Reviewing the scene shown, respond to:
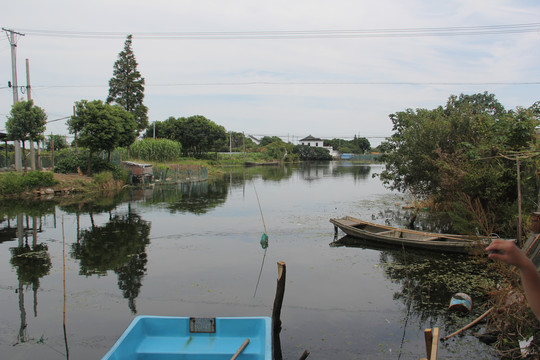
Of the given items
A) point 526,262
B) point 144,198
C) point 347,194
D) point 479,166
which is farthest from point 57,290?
point 347,194

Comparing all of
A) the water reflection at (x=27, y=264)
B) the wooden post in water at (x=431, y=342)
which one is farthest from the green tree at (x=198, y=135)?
the wooden post in water at (x=431, y=342)

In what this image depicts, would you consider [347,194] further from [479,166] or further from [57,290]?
[57,290]

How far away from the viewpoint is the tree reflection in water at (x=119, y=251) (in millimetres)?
11633

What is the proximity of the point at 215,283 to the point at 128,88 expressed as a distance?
4043 cm

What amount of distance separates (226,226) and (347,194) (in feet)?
50.5

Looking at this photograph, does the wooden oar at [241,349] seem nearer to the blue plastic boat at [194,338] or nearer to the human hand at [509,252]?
the blue plastic boat at [194,338]

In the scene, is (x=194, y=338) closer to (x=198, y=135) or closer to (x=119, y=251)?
(x=119, y=251)

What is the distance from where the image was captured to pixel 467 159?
15.5 m

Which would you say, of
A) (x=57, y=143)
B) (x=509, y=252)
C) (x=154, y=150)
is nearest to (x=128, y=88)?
(x=154, y=150)

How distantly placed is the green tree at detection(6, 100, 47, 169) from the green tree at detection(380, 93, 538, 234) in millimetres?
21766

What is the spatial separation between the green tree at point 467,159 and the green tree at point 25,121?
71.4ft

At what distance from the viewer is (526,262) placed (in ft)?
8.25

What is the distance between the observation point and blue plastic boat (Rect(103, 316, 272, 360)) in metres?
6.33

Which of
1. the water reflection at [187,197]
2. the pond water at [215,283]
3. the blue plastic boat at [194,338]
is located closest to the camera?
the blue plastic boat at [194,338]
